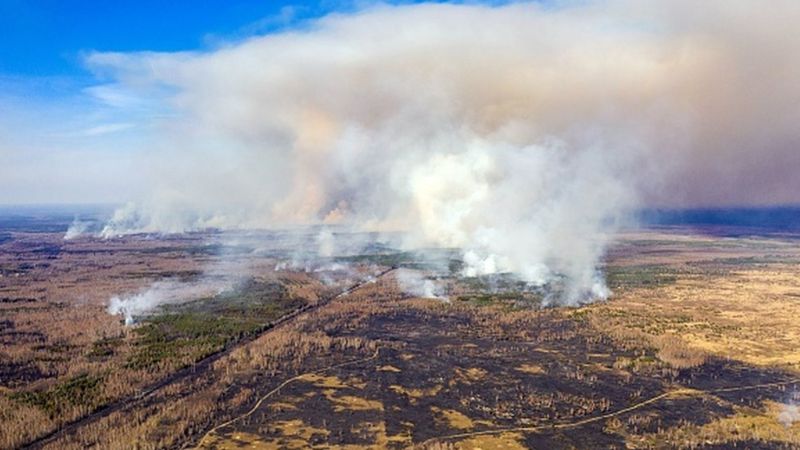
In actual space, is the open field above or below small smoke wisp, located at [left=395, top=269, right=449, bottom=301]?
below

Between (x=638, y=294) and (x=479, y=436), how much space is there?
8078 centimetres

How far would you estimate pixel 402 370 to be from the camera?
65188 mm

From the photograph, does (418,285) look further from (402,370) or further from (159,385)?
(159,385)

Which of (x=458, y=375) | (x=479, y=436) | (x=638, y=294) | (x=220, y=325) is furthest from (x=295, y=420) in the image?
(x=638, y=294)

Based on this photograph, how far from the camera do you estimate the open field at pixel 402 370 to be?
158 ft

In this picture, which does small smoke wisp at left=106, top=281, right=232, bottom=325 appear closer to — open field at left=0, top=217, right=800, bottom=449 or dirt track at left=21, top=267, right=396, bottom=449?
open field at left=0, top=217, right=800, bottom=449

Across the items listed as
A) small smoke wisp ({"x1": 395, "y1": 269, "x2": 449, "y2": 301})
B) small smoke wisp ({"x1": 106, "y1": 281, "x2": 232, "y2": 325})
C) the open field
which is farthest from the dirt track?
small smoke wisp ({"x1": 395, "y1": 269, "x2": 449, "y2": 301})

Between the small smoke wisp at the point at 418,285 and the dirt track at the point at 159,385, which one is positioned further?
the small smoke wisp at the point at 418,285

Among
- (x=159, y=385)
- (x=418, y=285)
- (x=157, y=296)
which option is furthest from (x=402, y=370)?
(x=157, y=296)

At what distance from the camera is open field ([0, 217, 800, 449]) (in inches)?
1900

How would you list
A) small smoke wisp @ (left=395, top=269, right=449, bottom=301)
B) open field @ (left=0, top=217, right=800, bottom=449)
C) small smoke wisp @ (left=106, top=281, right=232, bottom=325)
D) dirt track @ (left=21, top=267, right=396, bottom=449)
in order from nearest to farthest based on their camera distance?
open field @ (left=0, top=217, right=800, bottom=449) → dirt track @ (left=21, top=267, right=396, bottom=449) → small smoke wisp @ (left=106, top=281, right=232, bottom=325) → small smoke wisp @ (left=395, top=269, right=449, bottom=301)

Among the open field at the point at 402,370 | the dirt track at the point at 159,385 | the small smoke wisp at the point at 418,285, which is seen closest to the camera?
the open field at the point at 402,370

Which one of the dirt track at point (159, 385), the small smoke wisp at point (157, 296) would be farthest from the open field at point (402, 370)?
the small smoke wisp at point (157, 296)

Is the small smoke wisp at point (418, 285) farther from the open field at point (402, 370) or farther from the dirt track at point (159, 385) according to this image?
the dirt track at point (159, 385)
